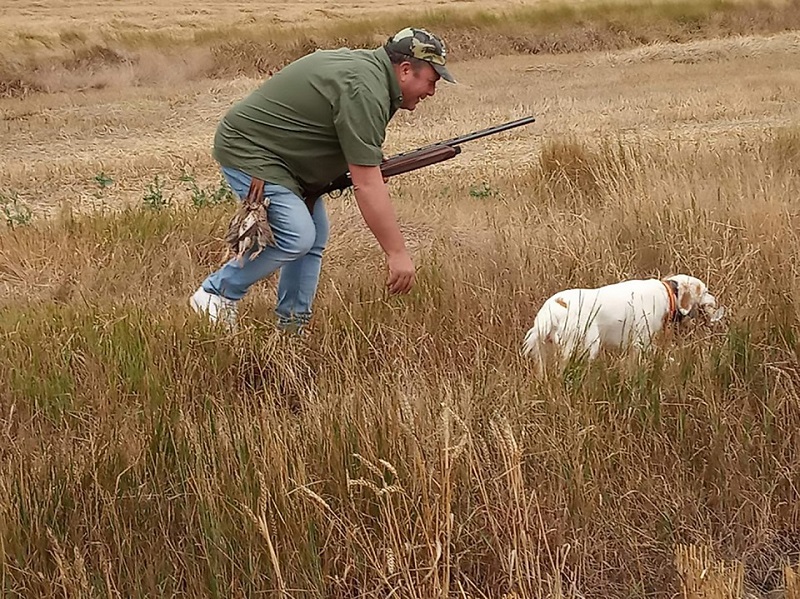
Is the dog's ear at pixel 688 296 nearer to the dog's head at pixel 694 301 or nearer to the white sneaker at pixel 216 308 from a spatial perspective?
the dog's head at pixel 694 301

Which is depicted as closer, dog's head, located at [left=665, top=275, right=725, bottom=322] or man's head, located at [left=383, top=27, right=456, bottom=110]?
man's head, located at [left=383, top=27, right=456, bottom=110]

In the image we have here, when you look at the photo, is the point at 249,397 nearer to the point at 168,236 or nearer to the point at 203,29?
the point at 168,236

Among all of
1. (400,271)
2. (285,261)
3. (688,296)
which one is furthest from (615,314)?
(285,261)

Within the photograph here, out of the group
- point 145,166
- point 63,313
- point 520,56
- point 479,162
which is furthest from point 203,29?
point 63,313

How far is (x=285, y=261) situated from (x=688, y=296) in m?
1.64

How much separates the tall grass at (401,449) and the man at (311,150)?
18 cm

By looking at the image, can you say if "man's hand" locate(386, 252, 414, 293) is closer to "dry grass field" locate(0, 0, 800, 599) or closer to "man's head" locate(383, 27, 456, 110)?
"dry grass field" locate(0, 0, 800, 599)

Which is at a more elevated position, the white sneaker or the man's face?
the man's face

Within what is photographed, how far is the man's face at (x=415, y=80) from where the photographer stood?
11.4 feet

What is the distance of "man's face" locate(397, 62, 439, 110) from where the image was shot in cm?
348

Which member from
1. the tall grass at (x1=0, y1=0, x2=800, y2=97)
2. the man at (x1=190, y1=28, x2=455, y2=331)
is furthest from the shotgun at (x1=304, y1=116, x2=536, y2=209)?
the tall grass at (x1=0, y1=0, x2=800, y2=97)

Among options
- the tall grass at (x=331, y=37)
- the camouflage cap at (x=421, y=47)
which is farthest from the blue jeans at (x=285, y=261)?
the tall grass at (x=331, y=37)

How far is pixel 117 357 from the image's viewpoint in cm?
312

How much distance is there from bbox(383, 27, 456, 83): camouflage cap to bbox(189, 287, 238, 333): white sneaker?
121 centimetres
